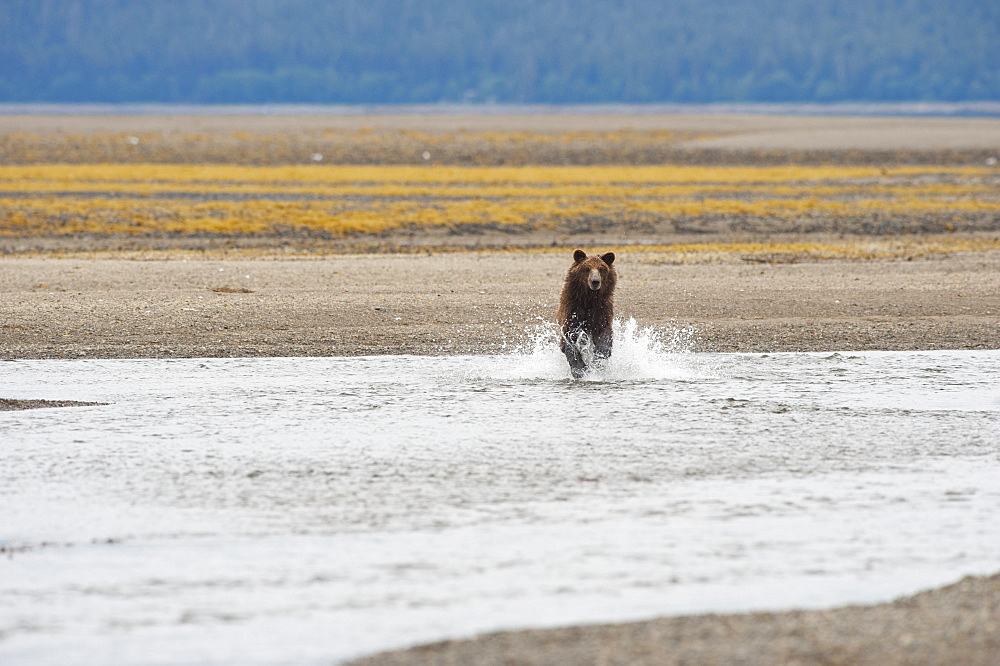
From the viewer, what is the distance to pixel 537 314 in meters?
13.8

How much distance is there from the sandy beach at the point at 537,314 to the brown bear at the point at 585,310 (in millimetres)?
1800

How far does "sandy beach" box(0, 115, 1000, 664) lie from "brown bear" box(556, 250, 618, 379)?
5.90ft

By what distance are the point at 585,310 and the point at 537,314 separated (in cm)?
388

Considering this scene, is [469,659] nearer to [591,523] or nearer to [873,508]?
[591,523]

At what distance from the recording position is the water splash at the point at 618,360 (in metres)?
10.4

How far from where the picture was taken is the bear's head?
9.74 metres

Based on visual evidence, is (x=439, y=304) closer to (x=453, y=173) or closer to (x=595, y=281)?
(x=595, y=281)

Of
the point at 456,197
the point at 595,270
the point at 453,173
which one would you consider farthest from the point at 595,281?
the point at 453,173

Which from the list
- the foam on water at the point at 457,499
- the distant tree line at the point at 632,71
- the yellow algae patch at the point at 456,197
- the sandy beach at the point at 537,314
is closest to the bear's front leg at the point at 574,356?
the foam on water at the point at 457,499

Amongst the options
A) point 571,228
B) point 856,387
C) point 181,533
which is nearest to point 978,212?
point 571,228

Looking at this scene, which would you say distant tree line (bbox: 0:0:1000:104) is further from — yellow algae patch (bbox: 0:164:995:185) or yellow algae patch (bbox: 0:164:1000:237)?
yellow algae patch (bbox: 0:164:1000:237)

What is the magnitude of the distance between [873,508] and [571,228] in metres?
18.8

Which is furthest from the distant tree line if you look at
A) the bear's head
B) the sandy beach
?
the bear's head

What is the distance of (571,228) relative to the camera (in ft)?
83.0
